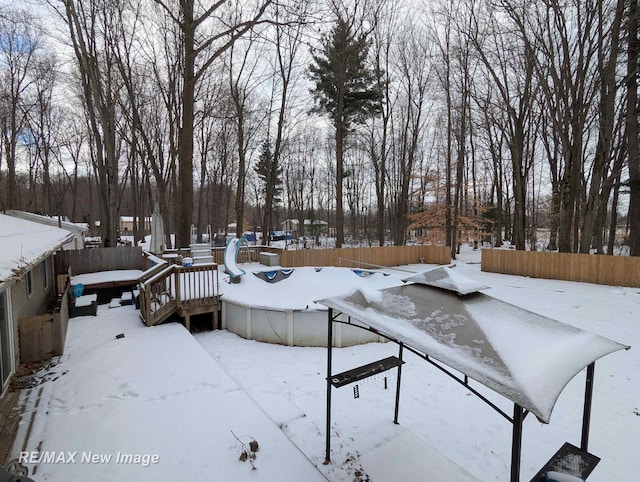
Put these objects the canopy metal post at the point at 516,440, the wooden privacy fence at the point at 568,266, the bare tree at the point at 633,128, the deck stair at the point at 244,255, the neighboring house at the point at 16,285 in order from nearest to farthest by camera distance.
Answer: the canopy metal post at the point at 516,440
the neighboring house at the point at 16,285
the wooden privacy fence at the point at 568,266
the bare tree at the point at 633,128
the deck stair at the point at 244,255

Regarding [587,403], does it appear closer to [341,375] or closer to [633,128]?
[341,375]

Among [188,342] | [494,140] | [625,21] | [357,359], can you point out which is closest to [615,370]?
[357,359]

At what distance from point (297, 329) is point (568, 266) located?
479 inches

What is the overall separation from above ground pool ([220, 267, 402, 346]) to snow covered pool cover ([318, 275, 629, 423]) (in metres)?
3.01

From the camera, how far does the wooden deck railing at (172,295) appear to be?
7.07 metres

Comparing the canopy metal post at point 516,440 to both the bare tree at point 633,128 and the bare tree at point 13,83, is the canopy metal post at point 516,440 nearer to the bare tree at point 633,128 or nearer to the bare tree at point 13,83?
the bare tree at point 633,128

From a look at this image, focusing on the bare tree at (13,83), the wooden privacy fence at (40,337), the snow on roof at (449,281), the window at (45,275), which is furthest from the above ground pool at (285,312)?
the bare tree at (13,83)

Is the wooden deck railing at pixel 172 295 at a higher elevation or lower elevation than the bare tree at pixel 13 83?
lower

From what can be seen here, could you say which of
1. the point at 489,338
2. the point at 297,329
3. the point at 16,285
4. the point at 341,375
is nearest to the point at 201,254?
the point at 297,329

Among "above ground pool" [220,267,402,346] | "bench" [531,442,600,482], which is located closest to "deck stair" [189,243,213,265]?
"above ground pool" [220,267,402,346]

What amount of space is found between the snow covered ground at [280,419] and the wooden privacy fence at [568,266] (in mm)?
7456

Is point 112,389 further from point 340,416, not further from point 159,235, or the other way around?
point 159,235

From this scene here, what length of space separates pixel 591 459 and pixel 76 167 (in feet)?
104

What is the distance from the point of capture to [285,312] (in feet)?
23.2
